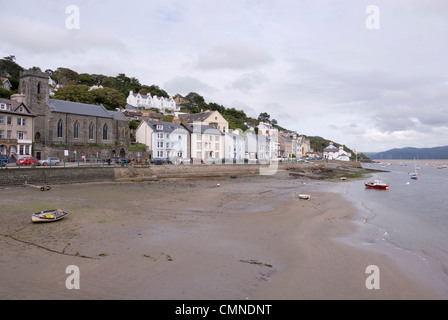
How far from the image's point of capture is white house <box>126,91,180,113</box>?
93562 mm

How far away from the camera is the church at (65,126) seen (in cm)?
4216

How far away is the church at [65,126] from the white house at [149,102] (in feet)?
146

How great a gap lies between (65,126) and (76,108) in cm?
439

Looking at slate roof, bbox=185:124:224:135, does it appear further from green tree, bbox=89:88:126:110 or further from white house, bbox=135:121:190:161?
green tree, bbox=89:88:126:110

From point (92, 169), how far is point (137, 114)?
42726mm

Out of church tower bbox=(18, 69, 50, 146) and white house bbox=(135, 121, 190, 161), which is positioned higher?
church tower bbox=(18, 69, 50, 146)

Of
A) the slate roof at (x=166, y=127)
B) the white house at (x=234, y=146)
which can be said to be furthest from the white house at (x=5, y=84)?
the white house at (x=234, y=146)

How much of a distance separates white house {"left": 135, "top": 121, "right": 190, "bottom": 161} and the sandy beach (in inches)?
1330

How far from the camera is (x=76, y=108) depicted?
4753cm

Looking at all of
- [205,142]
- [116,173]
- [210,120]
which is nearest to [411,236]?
[116,173]

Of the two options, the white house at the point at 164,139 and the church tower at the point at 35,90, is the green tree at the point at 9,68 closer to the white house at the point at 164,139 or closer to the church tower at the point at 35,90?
the church tower at the point at 35,90

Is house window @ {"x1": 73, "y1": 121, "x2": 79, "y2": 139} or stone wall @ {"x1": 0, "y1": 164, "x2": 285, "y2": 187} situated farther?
house window @ {"x1": 73, "y1": 121, "x2": 79, "y2": 139}

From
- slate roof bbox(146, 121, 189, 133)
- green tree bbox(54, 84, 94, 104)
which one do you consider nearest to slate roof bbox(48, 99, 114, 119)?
slate roof bbox(146, 121, 189, 133)
